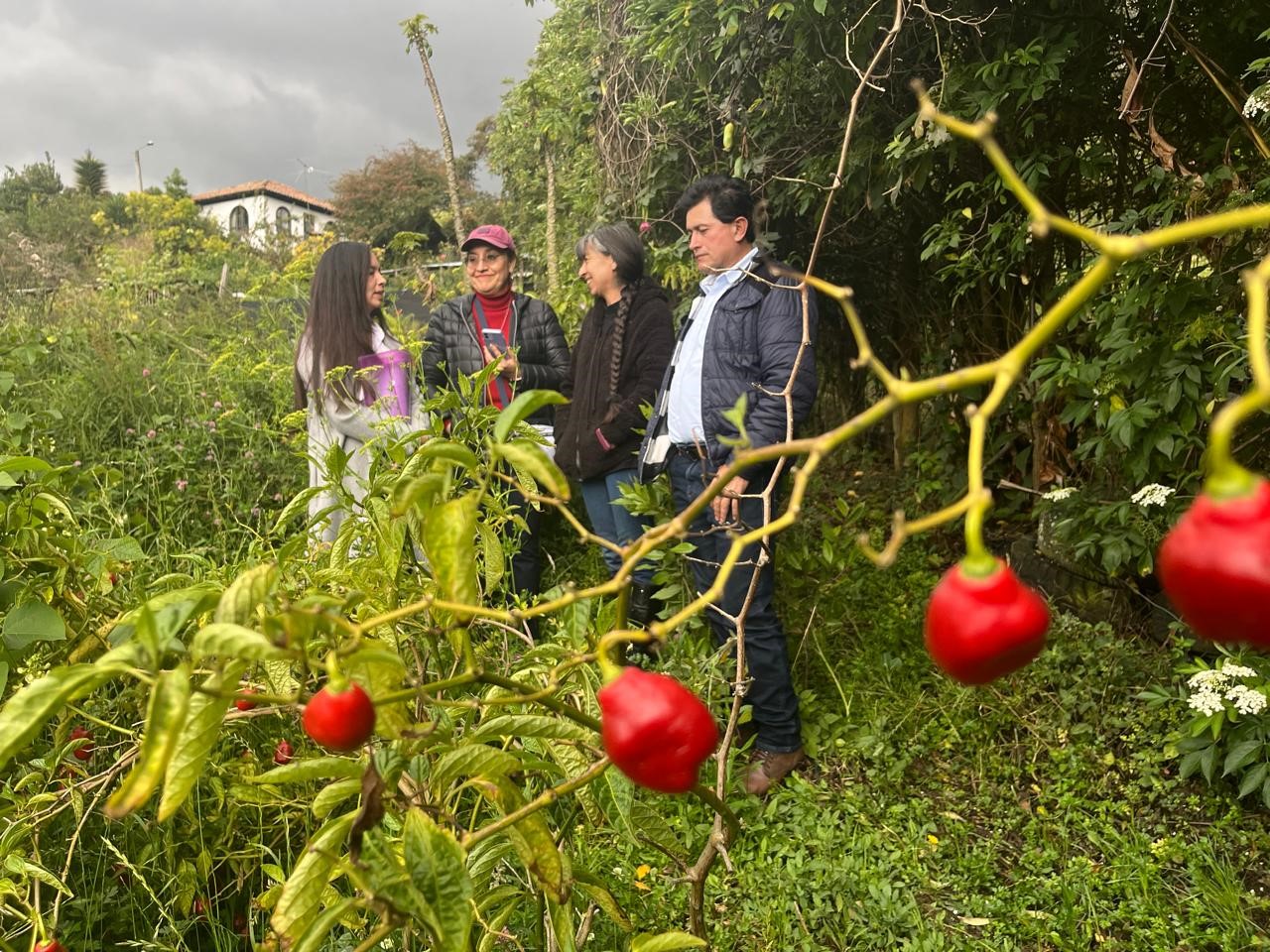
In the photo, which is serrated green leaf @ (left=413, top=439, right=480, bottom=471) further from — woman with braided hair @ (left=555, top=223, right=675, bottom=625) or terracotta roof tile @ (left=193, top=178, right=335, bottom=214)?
terracotta roof tile @ (left=193, top=178, right=335, bottom=214)

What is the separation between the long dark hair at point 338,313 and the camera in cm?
303

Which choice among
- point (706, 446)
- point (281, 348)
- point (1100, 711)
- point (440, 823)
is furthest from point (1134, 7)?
point (281, 348)

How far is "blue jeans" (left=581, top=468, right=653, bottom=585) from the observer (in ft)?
10.7

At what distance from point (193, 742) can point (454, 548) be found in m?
0.21

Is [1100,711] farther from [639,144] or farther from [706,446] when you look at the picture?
[639,144]

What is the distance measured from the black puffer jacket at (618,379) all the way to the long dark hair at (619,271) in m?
0.01

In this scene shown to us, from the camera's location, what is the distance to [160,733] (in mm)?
476

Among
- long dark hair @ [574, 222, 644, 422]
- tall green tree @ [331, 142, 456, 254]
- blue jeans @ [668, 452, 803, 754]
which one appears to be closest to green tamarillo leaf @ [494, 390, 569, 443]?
blue jeans @ [668, 452, 803, 754]

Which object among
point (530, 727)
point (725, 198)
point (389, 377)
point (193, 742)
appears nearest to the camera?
point (193, 742)

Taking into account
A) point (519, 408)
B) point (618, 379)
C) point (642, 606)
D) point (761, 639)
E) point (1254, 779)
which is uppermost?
point (519, 408)

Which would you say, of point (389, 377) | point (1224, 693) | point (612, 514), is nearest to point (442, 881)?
point (1224, 693)

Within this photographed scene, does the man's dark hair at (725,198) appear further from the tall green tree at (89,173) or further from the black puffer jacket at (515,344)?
the tall green tree at (89,173)

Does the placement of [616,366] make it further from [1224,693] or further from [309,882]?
[309,882]

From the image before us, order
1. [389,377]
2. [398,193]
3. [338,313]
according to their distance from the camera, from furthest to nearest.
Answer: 1. [398,193]
2. [338,313]
3. [389,377]
